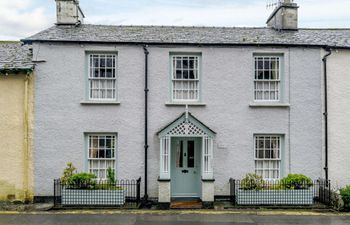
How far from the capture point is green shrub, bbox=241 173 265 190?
15.1 meters

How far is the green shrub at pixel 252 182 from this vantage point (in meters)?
15.1

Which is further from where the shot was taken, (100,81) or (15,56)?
(15,56)

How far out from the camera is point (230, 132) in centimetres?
1628

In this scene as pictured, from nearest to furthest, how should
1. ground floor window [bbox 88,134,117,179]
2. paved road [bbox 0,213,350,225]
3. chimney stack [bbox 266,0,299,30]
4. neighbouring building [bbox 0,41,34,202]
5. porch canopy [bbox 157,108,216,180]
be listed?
1. paved road [bbox 0,213,350,225]
2. porch canopy [bbox 157,108,216,180]
3. neighbouring building [bbox 0,41,34,202]
4. ground floor window [bbox 88,134,117,179]
5. chimney stack [bbox 266,0,299,30]

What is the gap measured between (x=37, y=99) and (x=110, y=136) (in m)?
3.48

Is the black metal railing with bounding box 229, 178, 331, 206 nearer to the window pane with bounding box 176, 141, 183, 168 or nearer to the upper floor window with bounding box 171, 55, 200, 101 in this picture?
the window pane with bounding box 176, 141, 183, 168

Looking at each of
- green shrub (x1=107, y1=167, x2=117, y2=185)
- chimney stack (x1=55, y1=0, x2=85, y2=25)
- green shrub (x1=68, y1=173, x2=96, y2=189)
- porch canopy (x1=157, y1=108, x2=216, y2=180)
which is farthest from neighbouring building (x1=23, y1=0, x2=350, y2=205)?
chimney stack (x1=55, y1=0, x2=85, y2=25)

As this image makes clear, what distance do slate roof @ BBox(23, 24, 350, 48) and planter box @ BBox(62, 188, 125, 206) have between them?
635cm

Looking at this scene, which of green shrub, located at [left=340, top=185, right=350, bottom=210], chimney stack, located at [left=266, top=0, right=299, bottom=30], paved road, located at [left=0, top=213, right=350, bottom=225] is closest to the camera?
paved road, located at [left=0, top=213, right=350, bottom=225]

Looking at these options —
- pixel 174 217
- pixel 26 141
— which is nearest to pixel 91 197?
pixel 174 217

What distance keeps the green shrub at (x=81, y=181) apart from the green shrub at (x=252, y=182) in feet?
20.0

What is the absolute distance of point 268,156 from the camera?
1650 centimetres

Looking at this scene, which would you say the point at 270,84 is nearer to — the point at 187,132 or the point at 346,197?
the point at 187,132

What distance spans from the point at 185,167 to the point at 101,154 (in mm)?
3729
